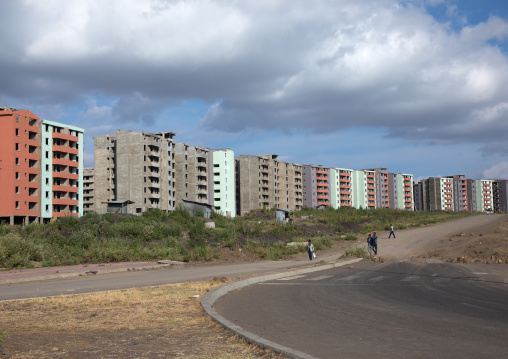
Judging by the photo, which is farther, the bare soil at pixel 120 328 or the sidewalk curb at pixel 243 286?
the bare soil at pixel 120 328

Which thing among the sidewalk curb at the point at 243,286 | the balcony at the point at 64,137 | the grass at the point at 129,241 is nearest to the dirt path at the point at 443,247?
the grass at the point at 129,241

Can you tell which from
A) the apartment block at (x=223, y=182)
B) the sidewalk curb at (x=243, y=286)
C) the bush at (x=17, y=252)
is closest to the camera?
the sidewalk curb at (x=243, y=286)

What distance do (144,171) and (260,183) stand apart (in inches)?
1807

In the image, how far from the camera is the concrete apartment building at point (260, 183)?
13538 centimetres

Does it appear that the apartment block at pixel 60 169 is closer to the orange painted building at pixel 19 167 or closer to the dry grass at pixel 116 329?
the orange painted building at pixel 19 167

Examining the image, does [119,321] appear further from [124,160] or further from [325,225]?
[124,160]

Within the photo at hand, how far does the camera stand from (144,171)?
96125 millimetres

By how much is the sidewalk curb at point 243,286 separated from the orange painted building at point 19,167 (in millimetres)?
58761

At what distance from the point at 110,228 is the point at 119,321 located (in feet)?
115

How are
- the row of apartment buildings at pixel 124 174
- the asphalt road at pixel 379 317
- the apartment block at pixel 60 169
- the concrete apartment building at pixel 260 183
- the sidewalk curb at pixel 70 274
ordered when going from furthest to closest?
the concrete apartment building at pixel 260 183 → the apartment block at pixel 60 169 → the row of apartment buildings at pixel 124 174 → the sidewalk curb at pixel 70 274 → the asphalt road at pixel 379 317

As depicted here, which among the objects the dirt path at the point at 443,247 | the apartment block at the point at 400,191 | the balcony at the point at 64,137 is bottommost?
the dirt path at the point at 443,247

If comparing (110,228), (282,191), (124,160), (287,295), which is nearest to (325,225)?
(110,228)

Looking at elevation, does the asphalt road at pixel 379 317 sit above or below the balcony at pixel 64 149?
below

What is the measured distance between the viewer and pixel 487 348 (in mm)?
6992
